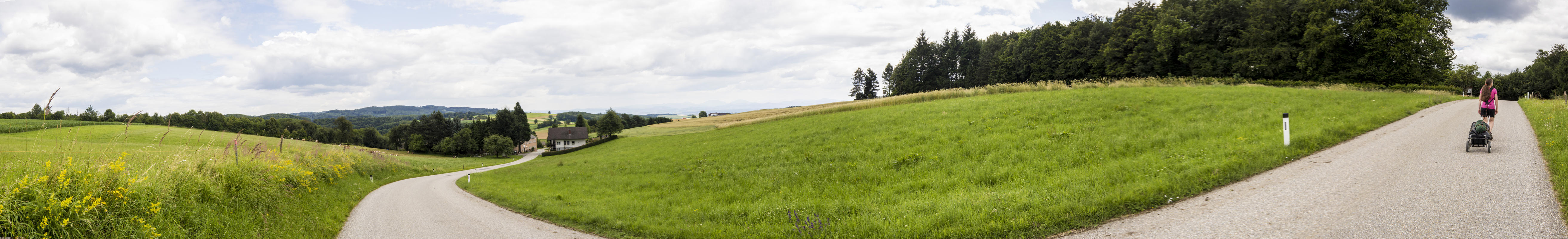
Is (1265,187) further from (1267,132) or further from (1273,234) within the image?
(1267,132)

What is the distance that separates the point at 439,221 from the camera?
1056cm

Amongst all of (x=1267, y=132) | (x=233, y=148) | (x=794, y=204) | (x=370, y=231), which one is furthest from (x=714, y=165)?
(x=1267, y=132)

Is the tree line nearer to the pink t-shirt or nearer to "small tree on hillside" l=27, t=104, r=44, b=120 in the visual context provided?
the pink t-shirt

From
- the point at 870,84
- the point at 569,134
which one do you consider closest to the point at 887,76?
the point at 870,84

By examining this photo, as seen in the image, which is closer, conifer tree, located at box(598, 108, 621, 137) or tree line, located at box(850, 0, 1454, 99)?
tree line, located at box(850, 0, 1454, 99)

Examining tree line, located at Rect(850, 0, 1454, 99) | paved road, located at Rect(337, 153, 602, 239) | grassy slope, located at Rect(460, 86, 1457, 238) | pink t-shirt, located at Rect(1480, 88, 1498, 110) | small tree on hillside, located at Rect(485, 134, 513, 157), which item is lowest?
small tree on hillside, located at Rect(485, 134, 513, 157)

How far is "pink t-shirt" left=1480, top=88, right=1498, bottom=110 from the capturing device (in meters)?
10.9

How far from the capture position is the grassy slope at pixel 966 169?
7156mm

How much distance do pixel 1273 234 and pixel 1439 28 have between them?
146ft

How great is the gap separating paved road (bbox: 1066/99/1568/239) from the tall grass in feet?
0.30

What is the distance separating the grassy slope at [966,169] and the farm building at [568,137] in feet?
228

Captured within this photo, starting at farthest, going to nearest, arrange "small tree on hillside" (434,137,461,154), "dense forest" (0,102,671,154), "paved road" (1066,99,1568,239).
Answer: "small tree on hillside" (434,137,461,154), "dense forest" (0,102,671,154), "paved road" (1066,99,1568,239)

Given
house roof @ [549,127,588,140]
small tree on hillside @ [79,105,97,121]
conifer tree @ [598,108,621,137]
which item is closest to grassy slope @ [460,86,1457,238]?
small tree on hillside @ [79,105,97,121]

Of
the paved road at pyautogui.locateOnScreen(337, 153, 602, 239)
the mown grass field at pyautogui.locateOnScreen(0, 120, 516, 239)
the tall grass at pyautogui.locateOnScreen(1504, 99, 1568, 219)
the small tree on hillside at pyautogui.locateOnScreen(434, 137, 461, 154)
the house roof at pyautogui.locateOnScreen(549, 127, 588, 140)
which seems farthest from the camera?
the house roof at pyautogui.locateOnScreen(549, 127, 588, 140)
